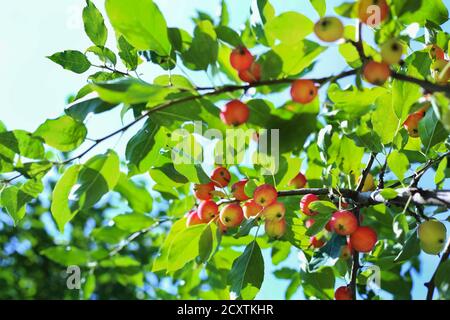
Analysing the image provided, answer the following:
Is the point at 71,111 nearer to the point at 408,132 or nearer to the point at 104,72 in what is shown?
the point at 104,72

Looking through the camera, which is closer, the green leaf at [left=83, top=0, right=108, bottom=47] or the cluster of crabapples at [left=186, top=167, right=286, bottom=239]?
the cluster of crabapples at [left=186, top=167, right=286, bottom=239]

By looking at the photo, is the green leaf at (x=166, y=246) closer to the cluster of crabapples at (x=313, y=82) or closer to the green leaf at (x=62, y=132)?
the green leaf at (x=62, y=132)

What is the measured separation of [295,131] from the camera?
127 cm

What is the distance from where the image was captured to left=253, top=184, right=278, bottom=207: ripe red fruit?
160cm

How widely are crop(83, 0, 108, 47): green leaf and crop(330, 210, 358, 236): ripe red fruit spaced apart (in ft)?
2.86

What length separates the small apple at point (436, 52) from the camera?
66.5 inches

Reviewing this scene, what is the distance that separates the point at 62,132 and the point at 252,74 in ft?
1.83

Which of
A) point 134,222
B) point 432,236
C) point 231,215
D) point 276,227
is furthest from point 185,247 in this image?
point 134,222

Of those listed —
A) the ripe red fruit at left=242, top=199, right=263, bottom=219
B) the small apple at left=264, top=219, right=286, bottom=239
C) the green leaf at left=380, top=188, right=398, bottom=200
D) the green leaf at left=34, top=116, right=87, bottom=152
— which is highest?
the green leaf at left=34, top=116, right=87, bottom=152

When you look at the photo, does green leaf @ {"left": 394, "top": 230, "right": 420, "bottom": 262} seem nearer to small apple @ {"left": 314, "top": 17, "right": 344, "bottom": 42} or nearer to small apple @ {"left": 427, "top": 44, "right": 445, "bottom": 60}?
small apple @ {"left": 427, "top": 44, "right": 445, "bottom": 60}

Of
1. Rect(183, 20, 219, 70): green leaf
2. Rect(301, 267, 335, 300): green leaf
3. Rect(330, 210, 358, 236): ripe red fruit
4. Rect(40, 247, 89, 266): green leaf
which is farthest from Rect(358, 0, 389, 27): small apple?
Rect(40, 247, 89, 266): green leaf

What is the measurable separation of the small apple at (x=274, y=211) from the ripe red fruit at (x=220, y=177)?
0.24 meters
